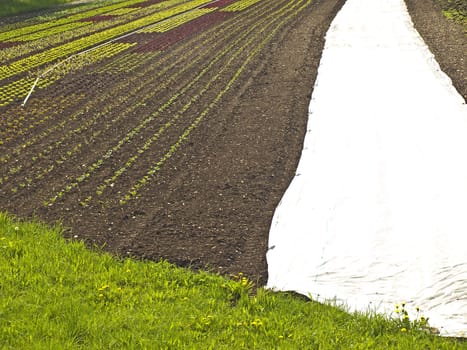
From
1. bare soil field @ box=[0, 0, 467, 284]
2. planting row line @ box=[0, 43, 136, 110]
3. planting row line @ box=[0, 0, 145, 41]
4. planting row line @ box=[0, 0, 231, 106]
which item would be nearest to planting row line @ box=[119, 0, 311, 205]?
bare soil field @ box=[0, 0, 467, 284]

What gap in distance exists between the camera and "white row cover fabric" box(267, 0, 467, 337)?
5203 mm

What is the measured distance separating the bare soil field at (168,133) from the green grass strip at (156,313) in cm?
48

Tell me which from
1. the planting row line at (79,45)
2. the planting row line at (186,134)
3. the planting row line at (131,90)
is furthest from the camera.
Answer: the planting row line at (79,45)

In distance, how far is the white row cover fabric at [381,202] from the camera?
5203 mm

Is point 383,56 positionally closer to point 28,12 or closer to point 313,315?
point 313,315

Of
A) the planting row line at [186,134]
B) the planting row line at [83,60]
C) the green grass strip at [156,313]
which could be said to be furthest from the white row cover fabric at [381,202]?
the planting row line at [83,60]

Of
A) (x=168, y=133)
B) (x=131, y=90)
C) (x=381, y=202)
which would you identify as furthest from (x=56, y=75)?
(x=381, y=202)

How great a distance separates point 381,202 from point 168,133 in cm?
426

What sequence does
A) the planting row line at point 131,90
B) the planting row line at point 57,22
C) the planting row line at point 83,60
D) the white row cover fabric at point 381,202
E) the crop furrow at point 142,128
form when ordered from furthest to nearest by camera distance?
the planting row line at point 57,22 < the planting row line at point 83,60 < the planting row line at point 131,90 < the crop furrow at point 142,128 < the white row cover fabric at point 381,202

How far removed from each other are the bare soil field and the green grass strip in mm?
479

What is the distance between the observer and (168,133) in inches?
372

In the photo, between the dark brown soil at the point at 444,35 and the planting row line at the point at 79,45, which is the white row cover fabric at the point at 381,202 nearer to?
the dark brown soil at the point at 444,35

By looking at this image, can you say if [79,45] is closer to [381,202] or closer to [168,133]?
[168,133]

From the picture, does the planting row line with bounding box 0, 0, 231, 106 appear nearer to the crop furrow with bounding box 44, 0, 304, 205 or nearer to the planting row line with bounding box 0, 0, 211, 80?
the planting row line with bounding box 0, 0, 211, 80
